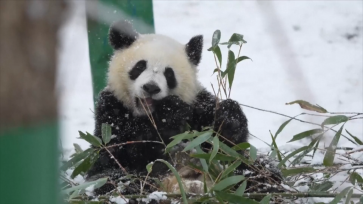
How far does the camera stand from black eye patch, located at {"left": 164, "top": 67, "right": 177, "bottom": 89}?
251cm

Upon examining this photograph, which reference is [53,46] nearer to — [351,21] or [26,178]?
[26,178]

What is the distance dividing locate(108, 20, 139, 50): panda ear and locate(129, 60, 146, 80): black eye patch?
0.16m

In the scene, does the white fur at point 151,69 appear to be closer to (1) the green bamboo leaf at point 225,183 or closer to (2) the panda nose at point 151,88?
(2) the panda nose at point 151,88

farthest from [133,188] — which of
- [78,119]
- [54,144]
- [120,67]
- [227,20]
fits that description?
[227,20]

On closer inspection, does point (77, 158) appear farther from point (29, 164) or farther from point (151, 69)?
point (29, 164)

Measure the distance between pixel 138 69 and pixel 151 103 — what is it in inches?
6.6

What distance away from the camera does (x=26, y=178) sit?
2.44 feet

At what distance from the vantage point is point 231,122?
7.54 ft

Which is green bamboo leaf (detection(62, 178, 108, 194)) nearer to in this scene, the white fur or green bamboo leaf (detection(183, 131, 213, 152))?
green bamboo leaf (detection(183, 131, 213, 152))

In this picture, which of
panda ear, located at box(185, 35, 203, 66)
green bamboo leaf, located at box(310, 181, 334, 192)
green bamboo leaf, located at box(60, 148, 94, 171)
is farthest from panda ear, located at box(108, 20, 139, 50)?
green bamboo leaf, located at box(310, 181, 334, 192)

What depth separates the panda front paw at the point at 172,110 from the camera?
244 cm

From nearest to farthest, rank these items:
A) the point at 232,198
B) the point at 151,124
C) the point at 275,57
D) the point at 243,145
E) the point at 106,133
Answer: the point at 232,198 < the point at 243,145 < the point at 106,133 < the point at 151,124 < the point at 275,57

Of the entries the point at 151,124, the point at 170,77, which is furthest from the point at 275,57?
the point at 151,124

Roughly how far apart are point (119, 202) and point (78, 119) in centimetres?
216
